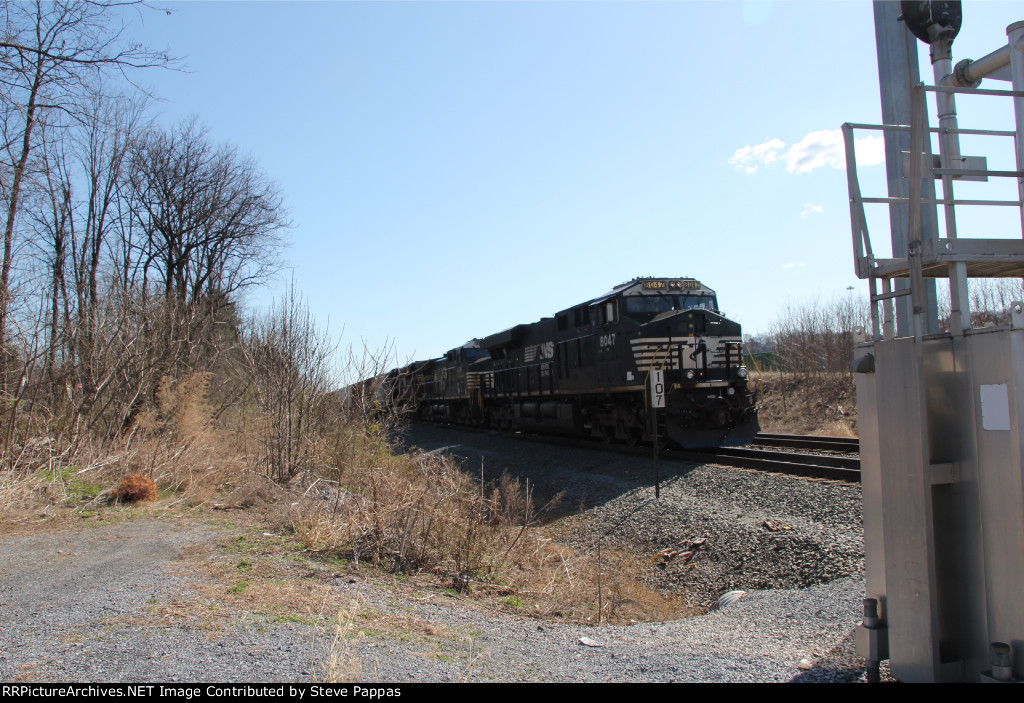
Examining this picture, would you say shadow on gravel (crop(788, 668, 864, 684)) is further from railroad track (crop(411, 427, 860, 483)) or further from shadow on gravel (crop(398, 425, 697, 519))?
railroad track (crop(411, 427, 860, 483))

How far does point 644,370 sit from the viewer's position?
13336mm

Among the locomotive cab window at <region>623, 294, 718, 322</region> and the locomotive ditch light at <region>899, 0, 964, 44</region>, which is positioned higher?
the locomotive ditch light at <region>899, 0, 964, 44</region>

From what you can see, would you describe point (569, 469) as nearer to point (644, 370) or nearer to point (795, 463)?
point (644, 370)

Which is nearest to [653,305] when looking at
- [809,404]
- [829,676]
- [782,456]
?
[782,456]

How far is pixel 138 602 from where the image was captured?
4.61m

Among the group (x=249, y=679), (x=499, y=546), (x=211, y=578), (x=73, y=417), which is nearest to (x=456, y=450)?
(x=73, y=417)

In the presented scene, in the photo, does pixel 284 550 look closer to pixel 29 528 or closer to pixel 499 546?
pixel 499 546

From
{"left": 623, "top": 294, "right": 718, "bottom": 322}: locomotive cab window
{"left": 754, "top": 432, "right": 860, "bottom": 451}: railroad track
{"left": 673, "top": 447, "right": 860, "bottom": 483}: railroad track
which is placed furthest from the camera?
{"left": 623, "top": 294, "right": 718, "bottom": 322}: locomotive cab window

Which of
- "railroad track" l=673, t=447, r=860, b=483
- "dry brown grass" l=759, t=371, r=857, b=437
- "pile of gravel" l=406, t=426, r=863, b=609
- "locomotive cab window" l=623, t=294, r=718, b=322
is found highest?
"locomotive cab window" l=623, t=294, r=718, b=322

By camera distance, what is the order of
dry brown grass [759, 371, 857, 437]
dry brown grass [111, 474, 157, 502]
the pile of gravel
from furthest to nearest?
1. dry brown grass [759, 371, 857, 437]
2. dry brown grass [111, 474, 157, 502]
3. the pile of gravel

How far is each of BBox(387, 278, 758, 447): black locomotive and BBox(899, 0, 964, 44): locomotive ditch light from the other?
6.58 metres

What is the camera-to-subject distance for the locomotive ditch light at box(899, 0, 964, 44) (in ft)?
13.8

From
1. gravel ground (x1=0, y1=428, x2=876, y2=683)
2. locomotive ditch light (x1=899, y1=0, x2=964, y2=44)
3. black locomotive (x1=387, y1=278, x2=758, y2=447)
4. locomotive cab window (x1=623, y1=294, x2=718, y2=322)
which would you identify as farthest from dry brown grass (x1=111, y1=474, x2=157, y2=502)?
locomotive ditch light (x1=899, y1=0, x2=964, y2=44)

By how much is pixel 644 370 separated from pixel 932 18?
31.0 ft
